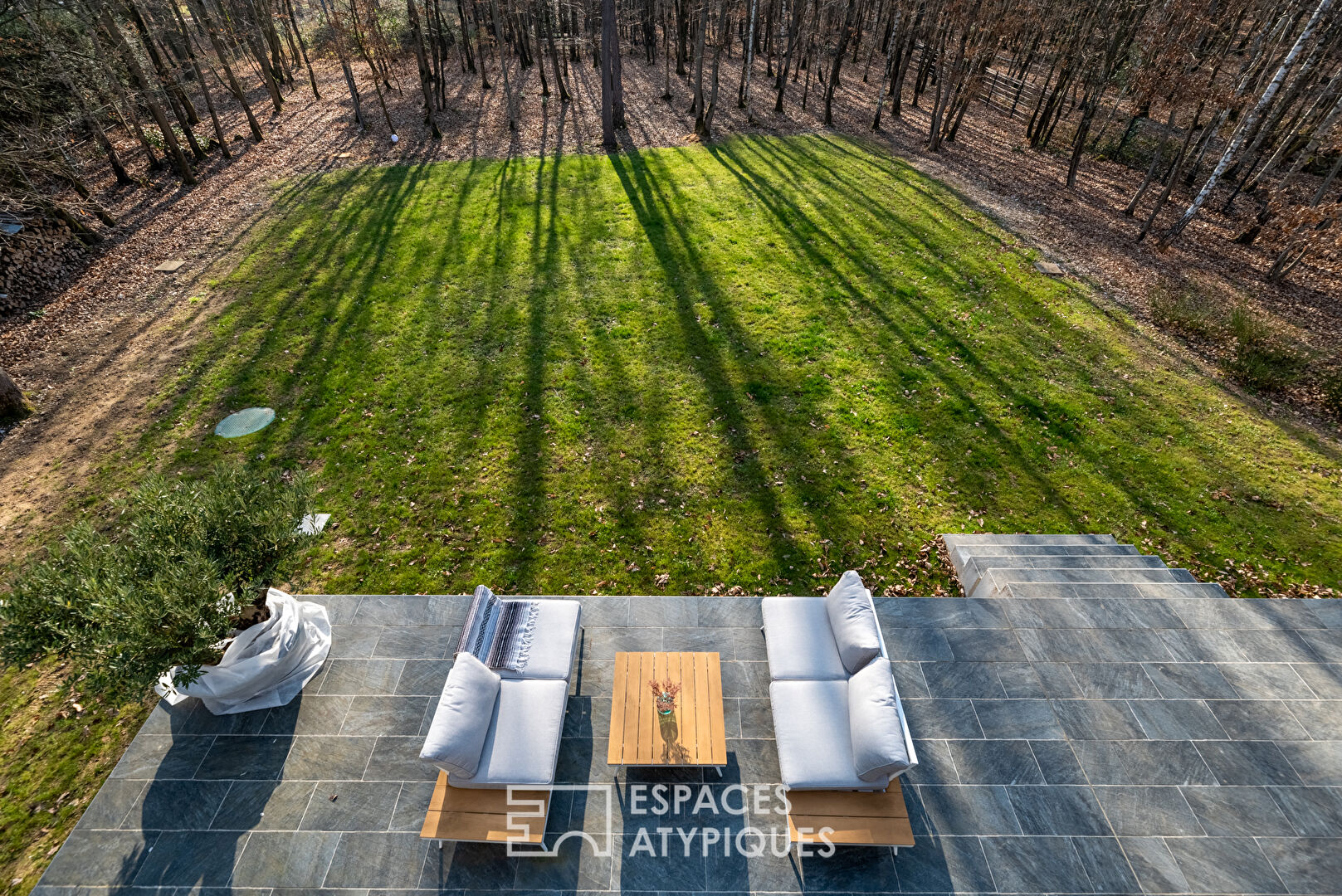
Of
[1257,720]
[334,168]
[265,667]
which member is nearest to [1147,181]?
[1257,720]

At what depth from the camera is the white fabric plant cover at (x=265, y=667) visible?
18.9 ft

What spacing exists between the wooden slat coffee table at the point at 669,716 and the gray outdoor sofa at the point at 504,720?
24.1 inches

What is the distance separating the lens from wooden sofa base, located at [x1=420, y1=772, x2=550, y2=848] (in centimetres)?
485

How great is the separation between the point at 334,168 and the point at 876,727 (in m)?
23.5

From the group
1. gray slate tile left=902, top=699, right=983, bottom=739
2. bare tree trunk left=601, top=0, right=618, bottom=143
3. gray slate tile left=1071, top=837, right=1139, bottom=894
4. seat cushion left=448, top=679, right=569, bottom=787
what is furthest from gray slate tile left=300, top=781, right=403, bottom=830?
bare tree trunk left=601, top=0, right=618, bottom=143

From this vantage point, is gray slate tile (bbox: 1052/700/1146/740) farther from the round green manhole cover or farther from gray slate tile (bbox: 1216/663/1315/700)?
the round green manhole cover

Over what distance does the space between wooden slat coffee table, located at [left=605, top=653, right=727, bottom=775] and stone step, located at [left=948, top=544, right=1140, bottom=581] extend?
4283 mm

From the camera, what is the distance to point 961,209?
57.2ft

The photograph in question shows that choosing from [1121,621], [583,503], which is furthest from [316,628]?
[1121,621]

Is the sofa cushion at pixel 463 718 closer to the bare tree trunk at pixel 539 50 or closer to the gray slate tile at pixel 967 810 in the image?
the gray slate tile at pixel 967 810

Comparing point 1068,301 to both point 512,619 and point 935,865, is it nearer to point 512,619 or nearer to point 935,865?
point 935,865

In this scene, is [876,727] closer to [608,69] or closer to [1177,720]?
[1177,720]

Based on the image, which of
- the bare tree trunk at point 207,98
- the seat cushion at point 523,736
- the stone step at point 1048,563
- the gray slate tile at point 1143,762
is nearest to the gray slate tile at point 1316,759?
the gray slate tile at point 1143,762

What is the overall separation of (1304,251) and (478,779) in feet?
77.0
